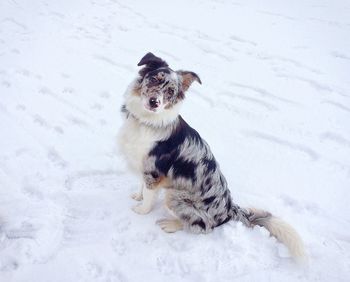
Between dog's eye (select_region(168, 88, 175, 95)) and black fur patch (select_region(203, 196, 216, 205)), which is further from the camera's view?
black fur patch (select_region(203, 196, 216, 205))

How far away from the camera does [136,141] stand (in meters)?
4.16

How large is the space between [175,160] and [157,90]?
0.86m

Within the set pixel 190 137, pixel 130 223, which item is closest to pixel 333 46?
pixel 190 137

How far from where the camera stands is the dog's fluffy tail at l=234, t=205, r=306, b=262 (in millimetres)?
4039

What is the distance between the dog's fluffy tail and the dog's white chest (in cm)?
138

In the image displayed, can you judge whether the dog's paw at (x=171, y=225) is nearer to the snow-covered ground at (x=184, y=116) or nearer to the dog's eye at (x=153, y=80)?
the snow-covered ground at (x=184, y=116)

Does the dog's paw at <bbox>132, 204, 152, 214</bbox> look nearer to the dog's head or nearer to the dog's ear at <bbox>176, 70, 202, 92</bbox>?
the dog's head

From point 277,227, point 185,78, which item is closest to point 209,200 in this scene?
point 277,227

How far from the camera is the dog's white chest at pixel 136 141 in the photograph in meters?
4.10

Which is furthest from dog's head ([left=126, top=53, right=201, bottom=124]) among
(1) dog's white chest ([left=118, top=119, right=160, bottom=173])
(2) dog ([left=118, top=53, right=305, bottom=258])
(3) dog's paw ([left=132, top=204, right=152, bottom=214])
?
(3) dog's paw ([left=132, top=204, right=152, bottom=214])

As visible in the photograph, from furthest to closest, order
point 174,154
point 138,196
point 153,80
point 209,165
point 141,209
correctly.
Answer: point 138,196 < point 141,209 < point 209,165 < point 174,154 < point 153,80

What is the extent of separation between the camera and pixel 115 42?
880 cm

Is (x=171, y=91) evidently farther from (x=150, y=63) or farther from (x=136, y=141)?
(x=136, y=141)

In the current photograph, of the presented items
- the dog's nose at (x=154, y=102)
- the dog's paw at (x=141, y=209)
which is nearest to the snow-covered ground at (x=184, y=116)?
the dog's paw at (x=141, y=209)
